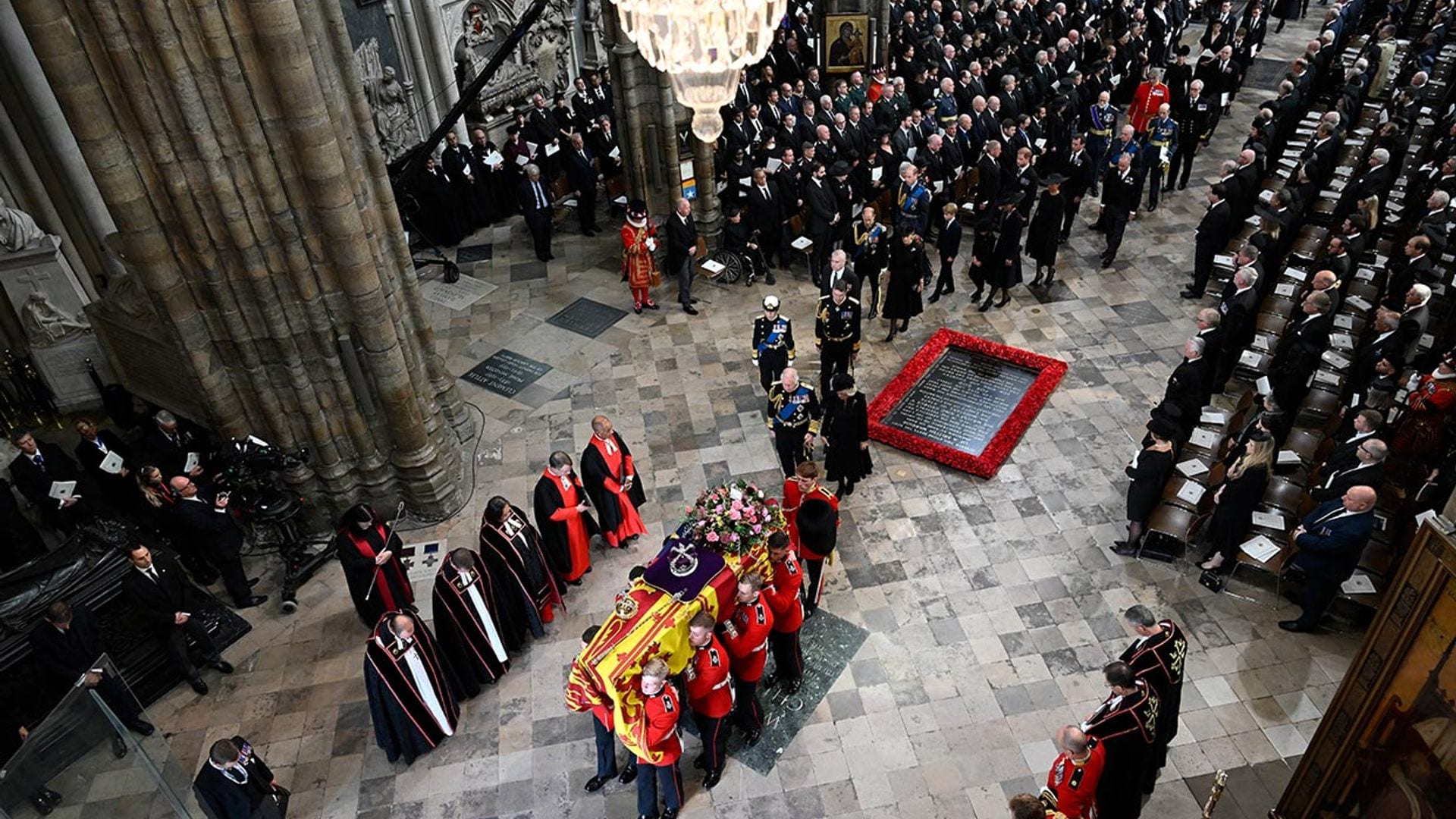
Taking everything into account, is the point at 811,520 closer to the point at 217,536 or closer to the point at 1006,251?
the point at 217,536

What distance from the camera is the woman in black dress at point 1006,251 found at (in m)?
12.2

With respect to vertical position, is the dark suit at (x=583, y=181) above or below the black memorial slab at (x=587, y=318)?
above

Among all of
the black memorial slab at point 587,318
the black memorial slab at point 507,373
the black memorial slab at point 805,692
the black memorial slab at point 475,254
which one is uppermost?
the black memorial slab at point 475,254

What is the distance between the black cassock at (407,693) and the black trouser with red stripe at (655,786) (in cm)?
176

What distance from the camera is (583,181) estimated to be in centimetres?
1480

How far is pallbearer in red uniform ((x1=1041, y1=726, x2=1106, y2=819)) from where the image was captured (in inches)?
224

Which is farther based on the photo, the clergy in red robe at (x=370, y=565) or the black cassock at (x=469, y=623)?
the clergy in red robe at (x=370, y=565)

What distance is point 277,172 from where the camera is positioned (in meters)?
7.93

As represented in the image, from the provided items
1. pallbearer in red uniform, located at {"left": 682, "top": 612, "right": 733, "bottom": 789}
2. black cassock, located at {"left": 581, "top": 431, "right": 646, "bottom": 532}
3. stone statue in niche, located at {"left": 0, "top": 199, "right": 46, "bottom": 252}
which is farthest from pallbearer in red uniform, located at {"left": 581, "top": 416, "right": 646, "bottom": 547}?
stone statue in niche, located at {"left": 0, "top": 199, "right": 46, "bottom": 252}

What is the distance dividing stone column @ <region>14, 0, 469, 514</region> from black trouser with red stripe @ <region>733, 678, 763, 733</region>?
13.6 ft

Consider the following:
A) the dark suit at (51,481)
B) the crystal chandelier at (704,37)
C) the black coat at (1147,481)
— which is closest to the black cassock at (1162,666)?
the black coat at (1147,481)

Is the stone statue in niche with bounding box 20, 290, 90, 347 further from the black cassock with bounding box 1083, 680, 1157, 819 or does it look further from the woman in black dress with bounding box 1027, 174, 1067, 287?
the woman in black dress with bounding box 1027, 174, 1067, 287

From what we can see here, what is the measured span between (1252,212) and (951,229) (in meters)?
4.94

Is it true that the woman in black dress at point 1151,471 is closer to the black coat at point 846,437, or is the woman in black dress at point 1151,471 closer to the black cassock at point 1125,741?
the black coat at point 846,437
